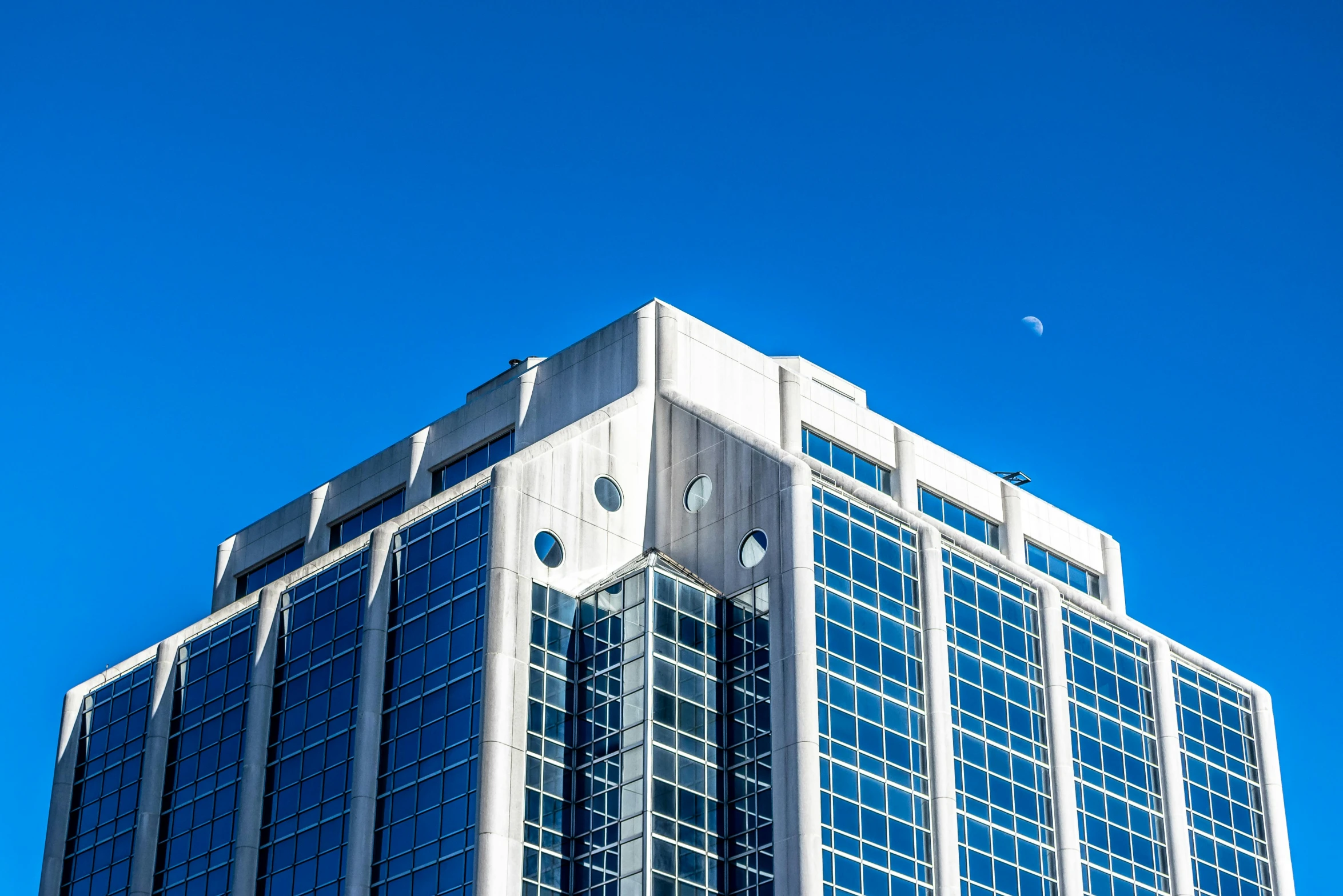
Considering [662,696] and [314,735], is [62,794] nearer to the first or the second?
[314,735]

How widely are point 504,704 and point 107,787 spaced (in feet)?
77.9

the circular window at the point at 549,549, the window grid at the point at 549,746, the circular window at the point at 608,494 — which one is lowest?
the window grid at the point at 549,746

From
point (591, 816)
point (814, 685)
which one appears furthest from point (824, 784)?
point (591, 816)

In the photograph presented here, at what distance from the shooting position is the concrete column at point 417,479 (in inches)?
3487

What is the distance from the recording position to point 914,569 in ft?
258

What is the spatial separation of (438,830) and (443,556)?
400 inches

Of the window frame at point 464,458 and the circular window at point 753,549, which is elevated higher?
the window frame at point 464,458

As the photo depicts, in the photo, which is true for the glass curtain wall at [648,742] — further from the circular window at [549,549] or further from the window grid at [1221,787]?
the window grid at [1221,787]

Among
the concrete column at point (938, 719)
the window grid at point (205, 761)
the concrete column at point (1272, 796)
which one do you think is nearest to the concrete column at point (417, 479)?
the window grid at point (205, 761)

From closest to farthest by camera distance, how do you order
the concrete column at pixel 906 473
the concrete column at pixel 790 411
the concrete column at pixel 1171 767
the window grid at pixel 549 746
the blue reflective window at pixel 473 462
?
the window grid at pixel 549 746 → the concrete column at pixel 1171 767 → the concrete column at pixel 790 411 → the blue reflective window at pixel 473 462 → the concrete column at pixel 906 473

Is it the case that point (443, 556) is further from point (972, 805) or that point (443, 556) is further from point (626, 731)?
point (972, 805)

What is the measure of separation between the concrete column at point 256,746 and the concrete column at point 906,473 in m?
25.9

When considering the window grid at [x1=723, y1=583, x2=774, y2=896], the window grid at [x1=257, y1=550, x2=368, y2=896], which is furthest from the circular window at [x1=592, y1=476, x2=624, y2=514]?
the window grid at [x1=257, y1=550, x2=368, y2=896]

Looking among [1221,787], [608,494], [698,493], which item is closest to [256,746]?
[608,494]
